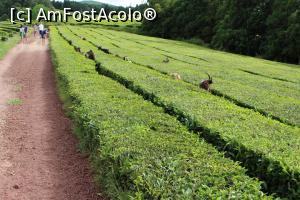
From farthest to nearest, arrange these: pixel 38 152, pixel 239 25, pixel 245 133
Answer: pixel 239 25
pixel 38 152
pixel 245 133

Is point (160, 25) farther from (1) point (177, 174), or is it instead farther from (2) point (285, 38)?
(1) point (177, 174)

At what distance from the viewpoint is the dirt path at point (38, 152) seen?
26.3 ft

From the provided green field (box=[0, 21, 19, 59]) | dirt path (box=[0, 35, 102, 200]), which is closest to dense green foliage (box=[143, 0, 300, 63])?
green field (box=[0, 21, 19, 59])

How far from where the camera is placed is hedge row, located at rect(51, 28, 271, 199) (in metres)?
5.71

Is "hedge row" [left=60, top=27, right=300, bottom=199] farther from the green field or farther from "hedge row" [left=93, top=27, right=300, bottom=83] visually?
the green field

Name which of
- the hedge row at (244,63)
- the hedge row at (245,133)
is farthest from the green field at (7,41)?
the hedge row at (245,133)

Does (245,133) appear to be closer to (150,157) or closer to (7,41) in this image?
(150,157)

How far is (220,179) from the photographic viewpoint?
6027 mm

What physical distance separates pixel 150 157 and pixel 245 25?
48496 mm

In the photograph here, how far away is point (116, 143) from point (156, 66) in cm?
1563

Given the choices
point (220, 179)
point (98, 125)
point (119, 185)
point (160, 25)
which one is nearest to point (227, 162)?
point (220, 179)

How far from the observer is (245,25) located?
52.7 m

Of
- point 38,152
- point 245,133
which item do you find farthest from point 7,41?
point 245,133

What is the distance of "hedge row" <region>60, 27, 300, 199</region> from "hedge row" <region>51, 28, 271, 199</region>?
22.3 inches
